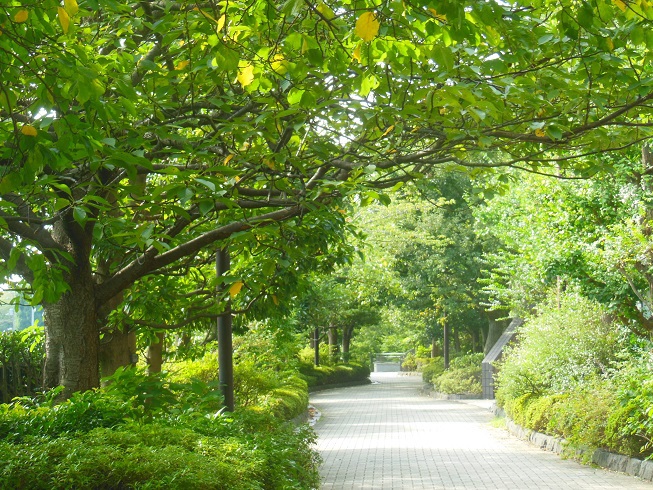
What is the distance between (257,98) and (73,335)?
3364mm

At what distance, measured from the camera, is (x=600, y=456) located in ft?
44.7

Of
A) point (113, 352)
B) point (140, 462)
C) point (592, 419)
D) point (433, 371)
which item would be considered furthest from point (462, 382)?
point (140, 462)

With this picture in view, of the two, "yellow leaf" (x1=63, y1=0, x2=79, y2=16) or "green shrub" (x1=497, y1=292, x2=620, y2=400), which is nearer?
"yellow leaf" (x1=63, y1=0, x2=79, y2=16)

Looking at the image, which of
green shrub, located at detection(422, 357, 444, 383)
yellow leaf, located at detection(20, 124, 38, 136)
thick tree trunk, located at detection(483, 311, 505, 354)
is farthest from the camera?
green shrub, located at detection(422, 357, 444, 383)

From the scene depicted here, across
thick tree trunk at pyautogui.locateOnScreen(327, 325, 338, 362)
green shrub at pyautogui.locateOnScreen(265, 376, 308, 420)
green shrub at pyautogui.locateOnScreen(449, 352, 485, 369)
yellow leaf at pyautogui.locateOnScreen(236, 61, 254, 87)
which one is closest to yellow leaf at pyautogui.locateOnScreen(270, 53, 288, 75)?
yellow leaf at pyautogui.locateOnScreen(236, 61, 254, 87)

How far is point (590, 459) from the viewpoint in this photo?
45.5 ft

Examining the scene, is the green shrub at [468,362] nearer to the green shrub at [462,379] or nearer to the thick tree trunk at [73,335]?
the green shrub at [462,379]

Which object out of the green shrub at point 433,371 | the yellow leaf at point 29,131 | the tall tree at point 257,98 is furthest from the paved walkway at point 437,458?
the green shrub at point 433,371

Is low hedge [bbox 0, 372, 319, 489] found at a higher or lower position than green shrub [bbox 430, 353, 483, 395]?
higher

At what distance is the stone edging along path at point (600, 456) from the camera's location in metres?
12.0

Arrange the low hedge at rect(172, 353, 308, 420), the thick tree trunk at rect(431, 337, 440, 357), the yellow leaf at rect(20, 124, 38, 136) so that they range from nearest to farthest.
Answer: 1. the yellow leaf at rect(20, 124, 38, 136)
2. the low hedge at rect(172, 353, 308, 420)
3. the thick tree trunk at rect(431, 337, 440, 357)

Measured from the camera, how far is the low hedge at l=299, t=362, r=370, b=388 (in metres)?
41.2

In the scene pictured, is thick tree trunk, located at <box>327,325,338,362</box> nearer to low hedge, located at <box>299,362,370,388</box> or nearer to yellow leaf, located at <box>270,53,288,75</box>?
low hedge, located at <box>299,362,370,388</box>

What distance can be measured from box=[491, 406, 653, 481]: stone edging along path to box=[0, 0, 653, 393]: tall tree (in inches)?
230
